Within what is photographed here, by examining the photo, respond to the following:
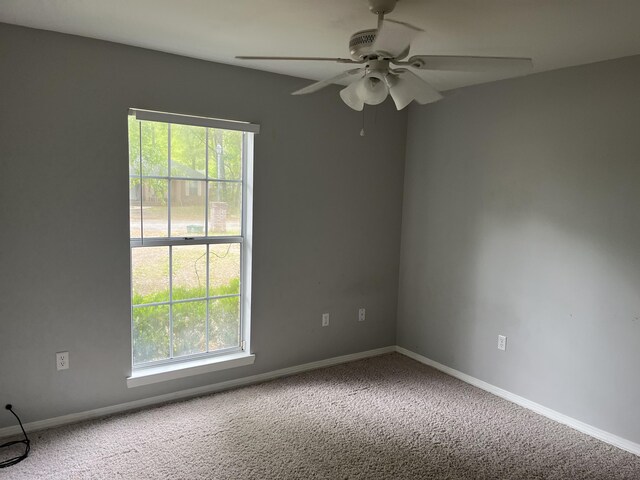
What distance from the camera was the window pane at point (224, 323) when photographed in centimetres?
329

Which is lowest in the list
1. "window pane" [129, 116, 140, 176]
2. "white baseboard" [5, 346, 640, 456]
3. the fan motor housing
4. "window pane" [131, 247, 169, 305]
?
"white baseboard" [5, 346, 640, 456]

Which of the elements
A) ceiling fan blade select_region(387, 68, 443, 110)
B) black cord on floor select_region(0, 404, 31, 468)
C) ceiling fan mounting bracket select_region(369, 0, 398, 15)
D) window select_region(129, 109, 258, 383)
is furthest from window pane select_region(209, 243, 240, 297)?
ceiling fan mounting bracket select_region(369, 0, 398, 15)

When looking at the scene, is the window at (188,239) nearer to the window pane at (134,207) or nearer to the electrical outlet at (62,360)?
the window pane at (134,207)

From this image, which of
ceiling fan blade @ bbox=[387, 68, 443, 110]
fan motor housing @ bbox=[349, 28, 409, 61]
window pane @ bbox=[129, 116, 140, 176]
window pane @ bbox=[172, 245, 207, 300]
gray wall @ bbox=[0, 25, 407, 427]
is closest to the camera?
fan motor housing @ bbox=[349, 28, 409, 61]

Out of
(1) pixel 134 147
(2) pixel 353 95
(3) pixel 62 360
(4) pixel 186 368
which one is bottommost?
(4) pixel 186 368

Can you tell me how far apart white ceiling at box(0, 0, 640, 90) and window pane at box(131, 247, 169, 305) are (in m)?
1.30

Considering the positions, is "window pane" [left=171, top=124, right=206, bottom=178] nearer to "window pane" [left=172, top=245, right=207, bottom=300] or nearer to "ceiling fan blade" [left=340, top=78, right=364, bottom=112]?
"window pane" [left=172, top=245, right=207, bottom=300]

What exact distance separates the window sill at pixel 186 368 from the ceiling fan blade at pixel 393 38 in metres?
2.37

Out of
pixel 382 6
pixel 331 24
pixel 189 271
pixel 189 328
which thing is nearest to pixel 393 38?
pixel 382 6

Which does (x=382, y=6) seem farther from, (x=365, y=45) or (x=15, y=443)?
(x=15, y=443)

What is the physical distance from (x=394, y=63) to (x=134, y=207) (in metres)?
1.89

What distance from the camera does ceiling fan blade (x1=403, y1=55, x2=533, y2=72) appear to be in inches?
68.0

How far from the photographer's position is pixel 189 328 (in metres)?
3.18

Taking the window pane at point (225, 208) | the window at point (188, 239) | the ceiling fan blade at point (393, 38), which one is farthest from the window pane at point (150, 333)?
the ceiling fan blade at point (393, 38)
